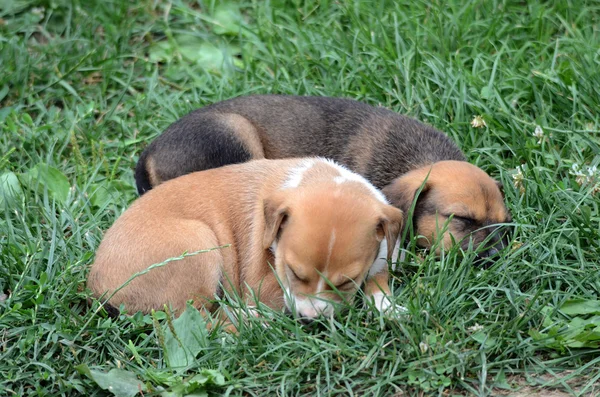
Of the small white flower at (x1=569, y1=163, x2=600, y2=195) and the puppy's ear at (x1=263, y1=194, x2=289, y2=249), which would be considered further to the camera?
the small white flower at (x1=569, y1=163, x2=600, y2=195)

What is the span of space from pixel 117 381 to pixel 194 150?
2733 millimetres

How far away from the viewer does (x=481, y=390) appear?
216 inches

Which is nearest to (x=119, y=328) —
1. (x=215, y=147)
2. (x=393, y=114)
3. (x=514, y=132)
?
(x=215, y=147)

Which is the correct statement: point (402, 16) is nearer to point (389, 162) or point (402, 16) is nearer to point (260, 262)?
point (389, 162)

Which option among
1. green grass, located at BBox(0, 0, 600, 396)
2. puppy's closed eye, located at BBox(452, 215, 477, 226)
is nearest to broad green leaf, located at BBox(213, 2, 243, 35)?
green grass, located at BBox(0, 0, 600, 396)

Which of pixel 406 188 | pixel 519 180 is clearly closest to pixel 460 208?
pixel 406 188

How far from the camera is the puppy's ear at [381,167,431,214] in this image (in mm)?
6793

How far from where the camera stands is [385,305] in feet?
20.3

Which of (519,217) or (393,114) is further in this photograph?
(393,114)

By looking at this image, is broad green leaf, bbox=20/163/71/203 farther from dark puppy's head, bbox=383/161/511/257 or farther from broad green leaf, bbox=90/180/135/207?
dark puppy's head, bbox=383/161/511/257

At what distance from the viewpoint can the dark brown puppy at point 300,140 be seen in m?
7.71

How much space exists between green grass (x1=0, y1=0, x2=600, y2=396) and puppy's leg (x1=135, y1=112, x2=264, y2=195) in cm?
40

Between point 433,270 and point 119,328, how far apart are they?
7.76ft

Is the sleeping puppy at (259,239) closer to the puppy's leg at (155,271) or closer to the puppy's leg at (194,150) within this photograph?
the puppy's leg at (155,271)
